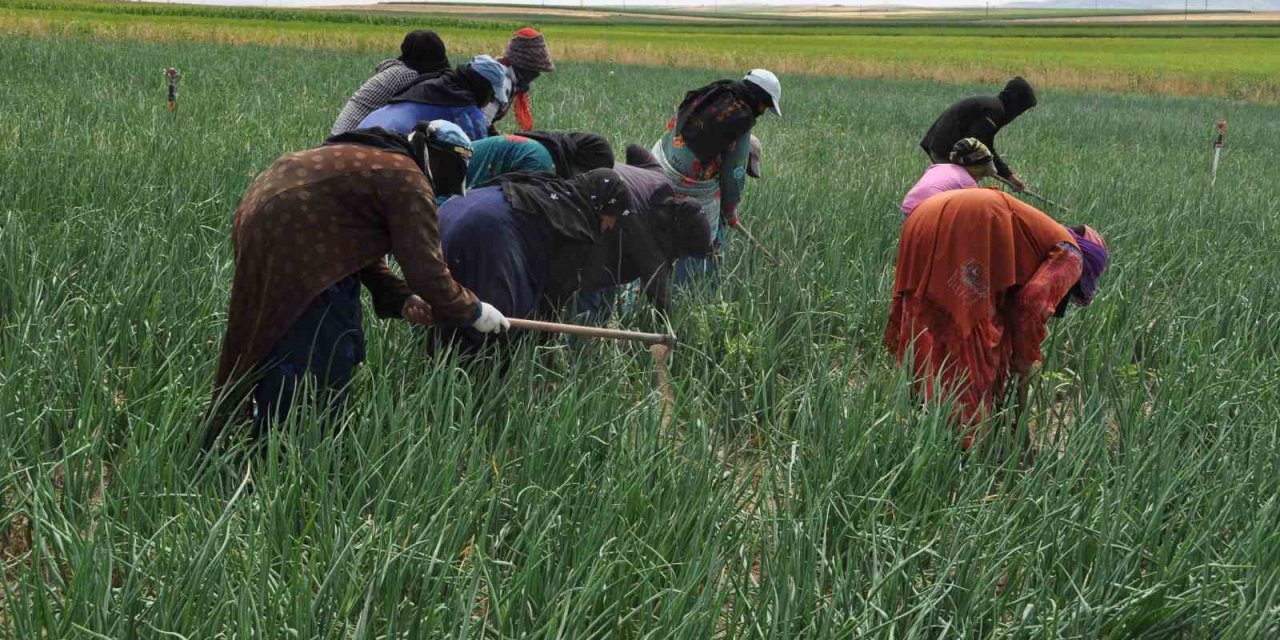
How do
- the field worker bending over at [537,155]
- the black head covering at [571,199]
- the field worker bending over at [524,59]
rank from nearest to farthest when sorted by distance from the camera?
1. the black head covering at [571,199]
2. the field worker bending over at [537,155]
3. the field worker bending over at [524,59]

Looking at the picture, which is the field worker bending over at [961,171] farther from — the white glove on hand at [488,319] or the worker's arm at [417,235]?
the worker's arm at [417,235]

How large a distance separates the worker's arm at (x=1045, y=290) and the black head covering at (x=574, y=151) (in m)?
1.45

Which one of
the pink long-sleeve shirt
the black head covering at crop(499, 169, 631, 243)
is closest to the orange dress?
the pink long-sleeve shirt

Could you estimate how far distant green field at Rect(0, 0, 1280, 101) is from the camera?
2631 cm

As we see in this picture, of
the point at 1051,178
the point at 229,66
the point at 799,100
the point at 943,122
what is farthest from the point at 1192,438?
the point at 799,100

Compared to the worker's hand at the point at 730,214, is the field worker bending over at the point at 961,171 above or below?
above

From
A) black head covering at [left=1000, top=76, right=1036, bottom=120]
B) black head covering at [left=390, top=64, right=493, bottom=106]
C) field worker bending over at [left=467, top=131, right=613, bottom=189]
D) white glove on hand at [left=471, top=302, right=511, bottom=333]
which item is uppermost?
black head covering at [left=390, top=64, right=493, bottom=106]

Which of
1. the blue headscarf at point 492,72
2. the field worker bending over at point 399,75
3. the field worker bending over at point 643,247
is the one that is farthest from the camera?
the field worker bending over at point 399,75

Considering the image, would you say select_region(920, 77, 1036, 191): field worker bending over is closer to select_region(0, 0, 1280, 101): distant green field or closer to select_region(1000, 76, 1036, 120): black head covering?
select_region(1000, 76, 1036, 120): black head covering

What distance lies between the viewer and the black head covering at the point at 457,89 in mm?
4047

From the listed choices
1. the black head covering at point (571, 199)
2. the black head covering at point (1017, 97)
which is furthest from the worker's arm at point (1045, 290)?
the black head covering at point (1017, 97)

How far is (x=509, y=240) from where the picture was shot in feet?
10.3

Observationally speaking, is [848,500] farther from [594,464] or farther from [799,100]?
[799,100]

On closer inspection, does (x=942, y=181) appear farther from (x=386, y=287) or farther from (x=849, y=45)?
(x=849, y=45)
